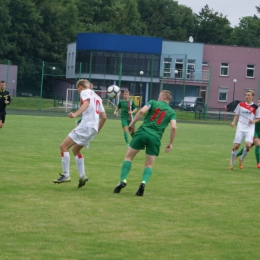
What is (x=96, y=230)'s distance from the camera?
25.7ft

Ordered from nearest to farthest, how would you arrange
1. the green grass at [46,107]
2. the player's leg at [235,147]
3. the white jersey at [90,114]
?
the white jersey at [90,114] < the player's leg at [235,147] < the green grass at [46,107]

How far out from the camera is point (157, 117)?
1087 cm

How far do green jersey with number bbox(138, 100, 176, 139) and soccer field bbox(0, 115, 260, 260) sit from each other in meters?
1.06

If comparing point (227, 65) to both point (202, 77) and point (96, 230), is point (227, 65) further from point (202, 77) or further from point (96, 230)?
point (96, 230)

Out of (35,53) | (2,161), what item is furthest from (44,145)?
(35,53)

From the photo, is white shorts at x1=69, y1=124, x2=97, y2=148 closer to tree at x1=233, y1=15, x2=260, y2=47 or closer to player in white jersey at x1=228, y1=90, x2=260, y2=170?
player in white jersey at x1=228, y1=90, x2=260, y2=170

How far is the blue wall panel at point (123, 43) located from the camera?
209 ft

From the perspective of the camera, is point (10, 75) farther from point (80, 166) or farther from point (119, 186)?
point (119, 186)

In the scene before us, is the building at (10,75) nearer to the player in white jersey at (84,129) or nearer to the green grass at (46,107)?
the green grass at (46,107)

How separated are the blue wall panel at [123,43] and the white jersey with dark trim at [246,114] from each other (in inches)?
1869

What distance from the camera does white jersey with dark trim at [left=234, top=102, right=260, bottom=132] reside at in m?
15.9

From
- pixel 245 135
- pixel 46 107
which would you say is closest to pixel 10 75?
pixel 46 107

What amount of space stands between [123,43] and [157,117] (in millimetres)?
53727

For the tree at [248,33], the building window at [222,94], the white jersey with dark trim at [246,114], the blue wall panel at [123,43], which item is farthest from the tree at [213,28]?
the white jersey with dark trim at [246,114]
